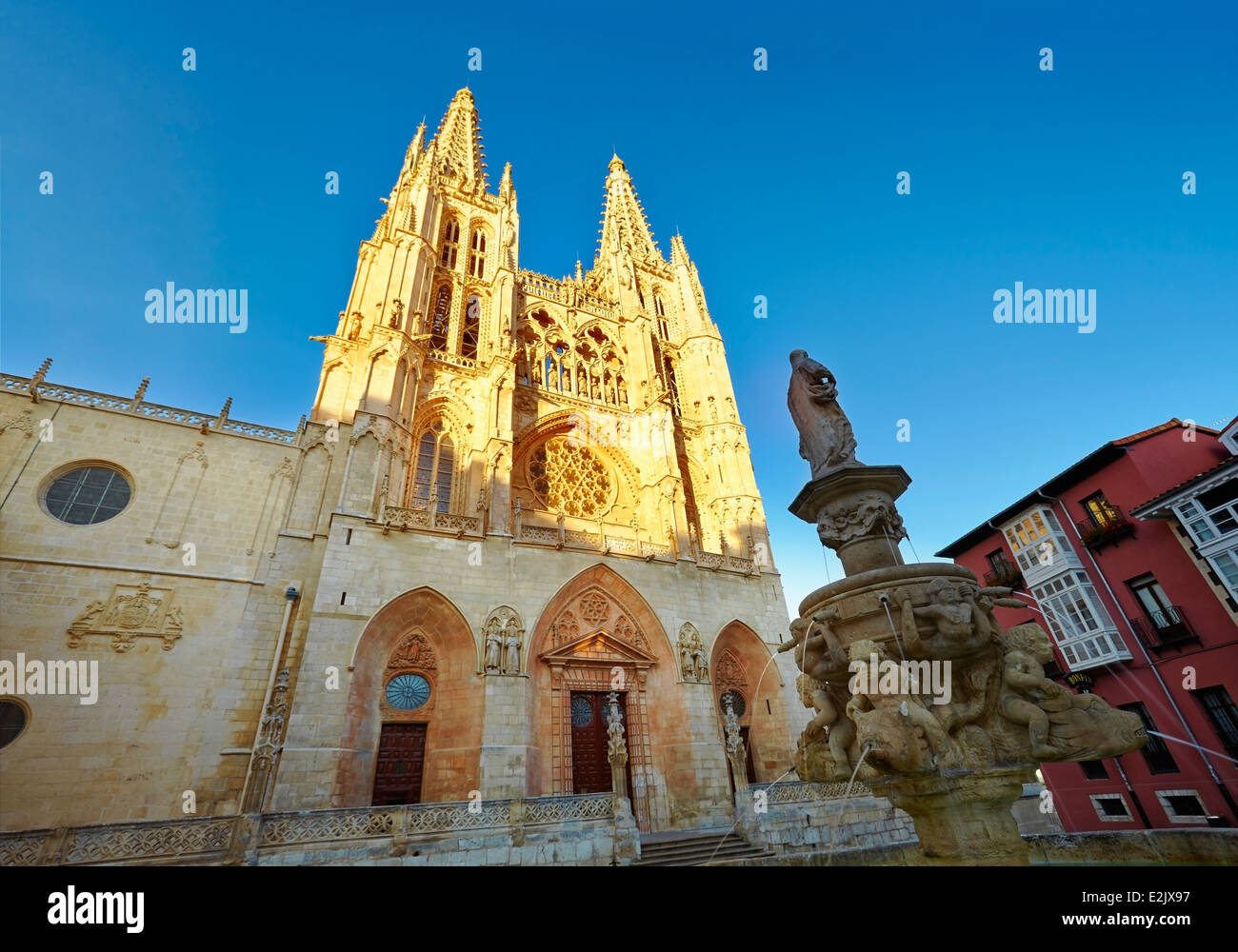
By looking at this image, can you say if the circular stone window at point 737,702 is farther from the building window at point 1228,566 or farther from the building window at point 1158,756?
the building window at point 1228,566

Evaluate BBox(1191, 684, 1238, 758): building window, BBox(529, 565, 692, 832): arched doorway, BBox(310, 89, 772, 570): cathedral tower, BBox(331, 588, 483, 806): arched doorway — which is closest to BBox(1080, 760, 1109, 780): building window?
BBox(1191, 684, 1238, 758): building window

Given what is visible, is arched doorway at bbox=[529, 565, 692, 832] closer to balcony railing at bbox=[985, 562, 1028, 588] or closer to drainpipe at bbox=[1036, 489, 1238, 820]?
drainpipe at bbox=[1036, 489, 1238, 820]

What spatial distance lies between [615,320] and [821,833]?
835 inches

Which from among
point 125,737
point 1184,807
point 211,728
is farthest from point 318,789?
point 1184,807

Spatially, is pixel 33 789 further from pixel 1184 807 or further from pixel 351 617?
pixel 1184 807

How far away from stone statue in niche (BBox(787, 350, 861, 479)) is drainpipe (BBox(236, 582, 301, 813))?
11.2 m

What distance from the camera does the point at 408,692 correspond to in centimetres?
1314

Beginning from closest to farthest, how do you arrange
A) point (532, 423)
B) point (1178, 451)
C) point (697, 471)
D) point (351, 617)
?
point (351, 617) → point (1178, 451) → point (532, 423) → point (697, 471)

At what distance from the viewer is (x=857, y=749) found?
4.33 meters

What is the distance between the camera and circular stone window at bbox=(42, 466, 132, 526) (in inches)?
480

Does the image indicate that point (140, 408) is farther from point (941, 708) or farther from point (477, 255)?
point (941, 708)

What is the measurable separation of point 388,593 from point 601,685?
20.7 ft

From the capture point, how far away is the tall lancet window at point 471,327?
21.2 m
